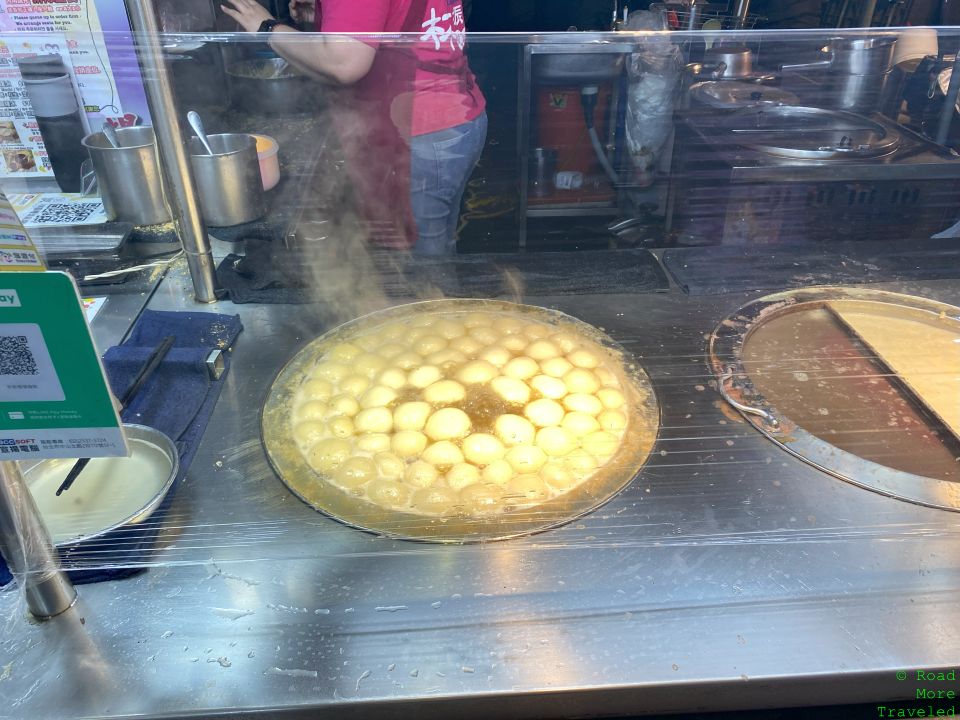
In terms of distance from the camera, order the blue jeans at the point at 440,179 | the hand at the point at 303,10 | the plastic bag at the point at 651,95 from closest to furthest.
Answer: the plastic bag at the point at 651,95 < the blue jeans at the point at 440,179 < the hand at the point at 303,10

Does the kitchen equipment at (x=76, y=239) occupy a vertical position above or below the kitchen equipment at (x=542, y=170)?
below

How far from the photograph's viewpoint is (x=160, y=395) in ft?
4.62

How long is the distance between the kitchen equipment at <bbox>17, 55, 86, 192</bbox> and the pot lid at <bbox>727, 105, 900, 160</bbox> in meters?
2.00

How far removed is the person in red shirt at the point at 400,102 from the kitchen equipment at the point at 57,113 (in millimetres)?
537

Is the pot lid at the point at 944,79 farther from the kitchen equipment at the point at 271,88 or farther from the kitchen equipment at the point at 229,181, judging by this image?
the kitchen equipment at the point at 229,181

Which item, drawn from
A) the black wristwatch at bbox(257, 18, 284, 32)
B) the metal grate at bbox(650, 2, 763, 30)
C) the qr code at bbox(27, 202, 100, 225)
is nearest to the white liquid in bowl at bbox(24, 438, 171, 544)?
the qr code at bbox(27, 202, 100, 225)

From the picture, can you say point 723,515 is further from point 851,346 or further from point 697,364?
point 851,346

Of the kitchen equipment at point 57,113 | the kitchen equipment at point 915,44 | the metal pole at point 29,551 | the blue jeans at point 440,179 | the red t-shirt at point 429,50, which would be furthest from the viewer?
the blue jeans at point 440,179

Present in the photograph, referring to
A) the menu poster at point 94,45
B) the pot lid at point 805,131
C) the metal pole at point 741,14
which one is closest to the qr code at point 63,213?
the menu poster at point 94,45

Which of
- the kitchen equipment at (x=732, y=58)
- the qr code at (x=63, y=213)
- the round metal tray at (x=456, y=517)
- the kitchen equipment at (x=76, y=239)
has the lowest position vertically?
the round metal tray at (x=456, y=517)

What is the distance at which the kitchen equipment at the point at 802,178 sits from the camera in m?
1.93

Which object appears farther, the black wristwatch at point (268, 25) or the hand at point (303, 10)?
the hand at point (303, 10)

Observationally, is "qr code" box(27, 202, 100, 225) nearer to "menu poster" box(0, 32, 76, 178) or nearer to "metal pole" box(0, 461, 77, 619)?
"menu poster" box(0, 32, 76, 178)

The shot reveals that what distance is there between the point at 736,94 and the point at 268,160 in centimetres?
150
